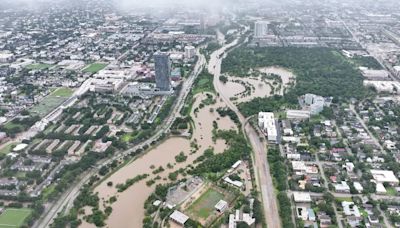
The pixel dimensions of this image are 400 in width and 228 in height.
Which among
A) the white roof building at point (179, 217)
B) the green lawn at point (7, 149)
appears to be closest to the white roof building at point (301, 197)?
the white roof building at point (179, 217)

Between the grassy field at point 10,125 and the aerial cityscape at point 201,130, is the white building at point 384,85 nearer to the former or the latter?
the aerial cityscape at point 201,130

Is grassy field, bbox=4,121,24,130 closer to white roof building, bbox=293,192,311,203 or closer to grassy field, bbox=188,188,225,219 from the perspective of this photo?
grassy field, bbox=188,188,225,219

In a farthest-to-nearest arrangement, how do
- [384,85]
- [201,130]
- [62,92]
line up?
[62,92] → [384,85] → [201,130]

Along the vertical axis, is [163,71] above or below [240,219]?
above

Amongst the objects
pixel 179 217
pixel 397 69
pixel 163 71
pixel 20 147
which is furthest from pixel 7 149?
pixel 397 69

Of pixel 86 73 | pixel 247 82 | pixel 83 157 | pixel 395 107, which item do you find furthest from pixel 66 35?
pixel 395 107

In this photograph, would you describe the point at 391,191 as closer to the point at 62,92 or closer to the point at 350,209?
the point at 350,209
